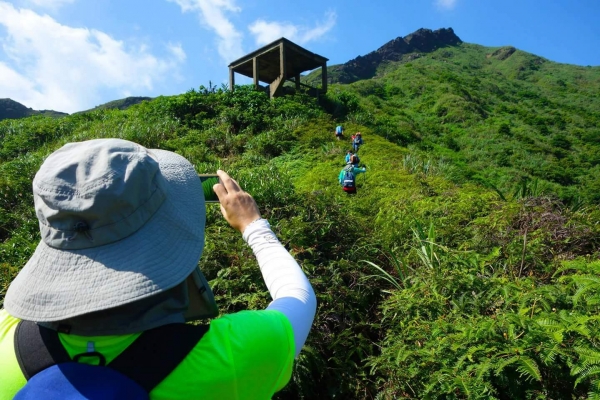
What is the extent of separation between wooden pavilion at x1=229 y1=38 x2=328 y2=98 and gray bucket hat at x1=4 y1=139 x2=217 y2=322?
13.0 meters

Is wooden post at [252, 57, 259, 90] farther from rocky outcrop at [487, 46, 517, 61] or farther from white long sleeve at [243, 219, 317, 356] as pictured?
rocky outcrop at [487, 46, 517, 61]

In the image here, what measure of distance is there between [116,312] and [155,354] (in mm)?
129

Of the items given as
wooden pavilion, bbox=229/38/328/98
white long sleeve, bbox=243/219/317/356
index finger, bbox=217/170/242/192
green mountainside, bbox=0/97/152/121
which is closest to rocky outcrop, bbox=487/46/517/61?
green mountainside, bbox=0/97/152/121

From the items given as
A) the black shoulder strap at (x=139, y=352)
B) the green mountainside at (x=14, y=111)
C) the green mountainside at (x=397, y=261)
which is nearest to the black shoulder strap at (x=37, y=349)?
the black shoulder strap at (x=139, y=352)

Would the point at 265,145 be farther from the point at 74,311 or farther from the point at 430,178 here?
the point at 74,311

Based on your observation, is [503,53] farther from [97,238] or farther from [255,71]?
[97,238]

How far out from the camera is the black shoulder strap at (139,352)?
771 mm

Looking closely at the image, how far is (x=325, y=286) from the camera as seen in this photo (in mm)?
3309

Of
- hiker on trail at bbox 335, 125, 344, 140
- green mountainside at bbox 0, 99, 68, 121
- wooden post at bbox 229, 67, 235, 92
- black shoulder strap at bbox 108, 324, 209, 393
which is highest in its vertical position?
green mountainside at bbox 0, 99, 68, 121

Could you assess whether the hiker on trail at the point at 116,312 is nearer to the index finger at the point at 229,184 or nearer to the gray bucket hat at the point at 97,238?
the gray bucket hat at the point at 97,238

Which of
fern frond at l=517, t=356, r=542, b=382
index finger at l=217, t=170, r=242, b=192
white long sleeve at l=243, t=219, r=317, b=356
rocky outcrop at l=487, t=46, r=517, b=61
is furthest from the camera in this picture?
rocky outcrop at l=487, t=46, r=517, b=61

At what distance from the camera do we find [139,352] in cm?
79

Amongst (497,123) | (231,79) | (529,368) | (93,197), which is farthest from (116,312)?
(497,123)

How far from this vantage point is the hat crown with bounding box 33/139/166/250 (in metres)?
0.82
